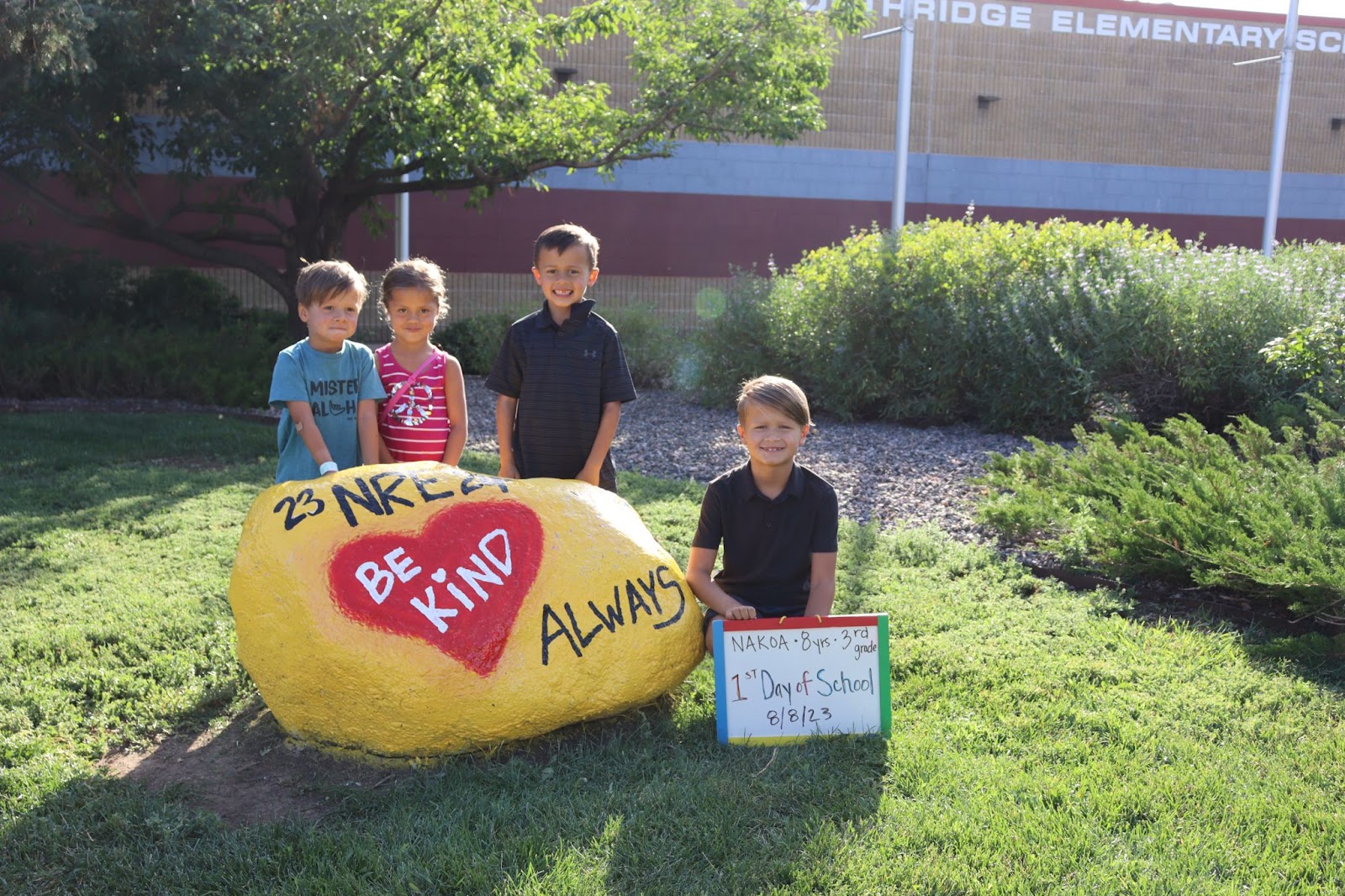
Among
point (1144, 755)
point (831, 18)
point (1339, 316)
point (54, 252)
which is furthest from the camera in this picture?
point (54, 252)

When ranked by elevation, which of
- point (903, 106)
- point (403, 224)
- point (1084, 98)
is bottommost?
point (403, 224)

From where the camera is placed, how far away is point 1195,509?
15.9 feet

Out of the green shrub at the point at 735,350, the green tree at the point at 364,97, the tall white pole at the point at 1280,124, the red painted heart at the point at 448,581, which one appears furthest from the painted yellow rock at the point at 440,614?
the tall white pole at the point at 1280,124

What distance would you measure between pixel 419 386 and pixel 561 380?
0.54 metres

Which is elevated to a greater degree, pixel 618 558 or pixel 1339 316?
pixel 1339 316

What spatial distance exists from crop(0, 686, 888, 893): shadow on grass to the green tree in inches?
267

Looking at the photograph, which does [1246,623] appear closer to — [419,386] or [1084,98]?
[419,386]

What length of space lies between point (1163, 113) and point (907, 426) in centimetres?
1504

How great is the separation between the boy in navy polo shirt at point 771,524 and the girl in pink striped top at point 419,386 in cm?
108

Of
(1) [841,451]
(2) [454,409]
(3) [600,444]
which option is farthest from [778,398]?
(1) [841,451]

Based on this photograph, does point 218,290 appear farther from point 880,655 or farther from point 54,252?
point 880,655

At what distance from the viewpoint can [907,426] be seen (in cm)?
950

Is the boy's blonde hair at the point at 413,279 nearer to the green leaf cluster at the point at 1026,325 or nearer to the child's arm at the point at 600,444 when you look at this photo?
the child's arm at the point at 600,444

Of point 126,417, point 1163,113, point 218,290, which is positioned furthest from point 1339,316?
point 1163,113
